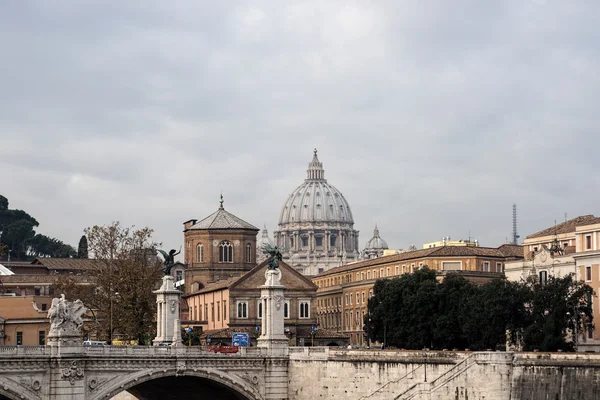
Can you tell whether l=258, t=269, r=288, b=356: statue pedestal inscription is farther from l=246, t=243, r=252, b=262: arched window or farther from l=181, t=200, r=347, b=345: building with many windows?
l=246, t=243, r=252, b=262: arched window

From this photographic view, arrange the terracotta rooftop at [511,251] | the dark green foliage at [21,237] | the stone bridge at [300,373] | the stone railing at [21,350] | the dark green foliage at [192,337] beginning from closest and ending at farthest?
the stone bridge at [300,373], the stone railing at [21,350], the dark green foliage at [192,337], the terracotta rooftop at [511,251], the dark green foliage at [21,237]

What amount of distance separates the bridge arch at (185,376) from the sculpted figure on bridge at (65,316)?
146 inches

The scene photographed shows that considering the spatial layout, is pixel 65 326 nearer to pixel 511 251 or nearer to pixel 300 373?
pixel 300 373

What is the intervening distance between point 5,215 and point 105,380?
125 m

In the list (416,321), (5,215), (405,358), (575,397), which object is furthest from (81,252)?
(575,397)

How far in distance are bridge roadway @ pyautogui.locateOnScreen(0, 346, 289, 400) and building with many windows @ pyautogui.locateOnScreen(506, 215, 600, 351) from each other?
955 inches

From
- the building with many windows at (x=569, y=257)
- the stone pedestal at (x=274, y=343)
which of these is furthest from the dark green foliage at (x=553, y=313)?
the stone pedestal at (x=274, y=343)

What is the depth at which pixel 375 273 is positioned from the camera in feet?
489

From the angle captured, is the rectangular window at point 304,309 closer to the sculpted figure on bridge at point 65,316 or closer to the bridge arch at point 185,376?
the bridge arch at point 185,376

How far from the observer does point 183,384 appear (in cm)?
8219

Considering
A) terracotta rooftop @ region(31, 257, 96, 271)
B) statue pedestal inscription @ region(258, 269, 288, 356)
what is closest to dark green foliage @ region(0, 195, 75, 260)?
terracotta rooftop @ region(31, 257, 96, 271)

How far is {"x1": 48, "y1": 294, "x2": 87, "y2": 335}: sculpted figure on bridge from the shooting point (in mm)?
69312

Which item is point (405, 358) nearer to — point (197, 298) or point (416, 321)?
point (416, 321)

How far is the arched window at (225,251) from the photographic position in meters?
137
